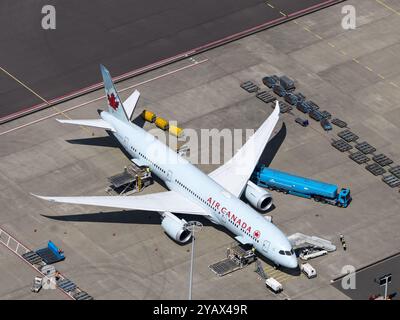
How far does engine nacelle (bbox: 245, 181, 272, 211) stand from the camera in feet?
600

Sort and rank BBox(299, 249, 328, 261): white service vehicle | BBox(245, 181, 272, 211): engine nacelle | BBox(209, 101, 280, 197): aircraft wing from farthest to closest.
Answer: BBox(209, 101, 280, 197): aircraft wing < BBox(245, 181, 272, 211): engine nacelle < BBox(299, 249, 328, 261): white service vehicle

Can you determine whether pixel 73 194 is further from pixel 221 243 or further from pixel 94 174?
pixel 221 243

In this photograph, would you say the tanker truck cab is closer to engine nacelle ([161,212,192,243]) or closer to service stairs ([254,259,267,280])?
service stairs ([254,259,267,280])

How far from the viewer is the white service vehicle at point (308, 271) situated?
17312cm

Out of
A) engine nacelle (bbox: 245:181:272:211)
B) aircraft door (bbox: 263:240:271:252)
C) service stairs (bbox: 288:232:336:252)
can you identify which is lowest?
service stairs (bbox: 288:232:336:252)

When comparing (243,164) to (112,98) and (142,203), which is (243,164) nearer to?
(142,203)

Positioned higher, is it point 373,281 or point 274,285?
point 274,285

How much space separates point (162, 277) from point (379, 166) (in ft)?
130

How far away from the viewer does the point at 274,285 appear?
559ft

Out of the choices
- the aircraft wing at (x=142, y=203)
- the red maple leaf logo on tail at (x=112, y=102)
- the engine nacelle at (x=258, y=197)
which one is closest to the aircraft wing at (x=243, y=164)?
the engine nacelle at (x=258, y=197)

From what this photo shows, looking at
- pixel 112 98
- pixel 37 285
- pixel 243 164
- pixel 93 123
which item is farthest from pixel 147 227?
pixel 112 98

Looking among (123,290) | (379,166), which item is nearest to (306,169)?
(379,166)

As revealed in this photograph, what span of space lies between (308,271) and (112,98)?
4224cm

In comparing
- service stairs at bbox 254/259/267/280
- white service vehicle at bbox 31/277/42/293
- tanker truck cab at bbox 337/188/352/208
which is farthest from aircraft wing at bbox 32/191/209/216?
tanker truck cab at bbox 337/188/352/208
